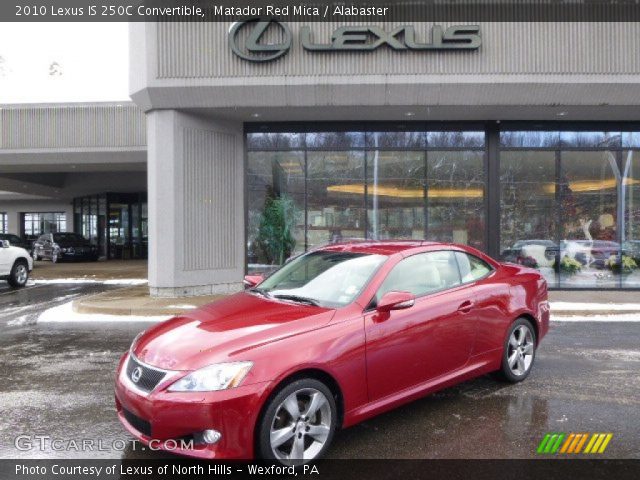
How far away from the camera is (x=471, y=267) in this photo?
5258 mm

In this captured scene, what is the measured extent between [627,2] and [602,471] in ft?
38.7

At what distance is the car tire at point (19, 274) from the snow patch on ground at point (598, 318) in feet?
46.6

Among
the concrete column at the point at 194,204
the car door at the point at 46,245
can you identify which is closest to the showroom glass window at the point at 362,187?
the concrete column at the point at 194,204

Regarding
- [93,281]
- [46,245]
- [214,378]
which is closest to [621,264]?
→ [214,378]

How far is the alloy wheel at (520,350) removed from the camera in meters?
5.36

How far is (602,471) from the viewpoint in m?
3.57

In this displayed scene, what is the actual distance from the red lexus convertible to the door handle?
1 cm

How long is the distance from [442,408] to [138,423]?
260 cm

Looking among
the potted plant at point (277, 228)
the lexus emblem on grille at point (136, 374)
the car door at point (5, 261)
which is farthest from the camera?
the car door at point (5, 261)

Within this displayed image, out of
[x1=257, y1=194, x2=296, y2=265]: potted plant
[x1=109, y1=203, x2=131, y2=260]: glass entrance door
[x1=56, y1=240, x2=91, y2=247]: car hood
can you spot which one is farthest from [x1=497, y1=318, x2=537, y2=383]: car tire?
[x1=109, y1=203, x2=131, y2=260]: glass entrance door

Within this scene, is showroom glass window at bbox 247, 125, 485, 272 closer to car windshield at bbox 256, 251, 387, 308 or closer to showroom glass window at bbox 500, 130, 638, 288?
showroom glass window at bbox 500, 130, 638, 288

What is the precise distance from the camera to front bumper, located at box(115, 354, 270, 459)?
10.7ft

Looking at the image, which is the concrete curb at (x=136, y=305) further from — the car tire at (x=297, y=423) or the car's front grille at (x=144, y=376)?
the car tire at (x=297, y=423)

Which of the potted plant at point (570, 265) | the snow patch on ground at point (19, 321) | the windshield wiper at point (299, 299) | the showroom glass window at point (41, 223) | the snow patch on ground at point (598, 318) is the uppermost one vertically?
the showroom glass window at point (41, 223)
